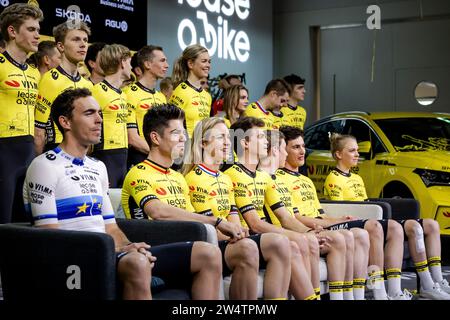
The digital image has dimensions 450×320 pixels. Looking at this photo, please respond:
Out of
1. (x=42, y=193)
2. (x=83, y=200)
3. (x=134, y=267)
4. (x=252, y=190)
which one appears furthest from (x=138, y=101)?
(x=134, y=267)

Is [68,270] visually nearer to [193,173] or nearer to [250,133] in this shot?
[193,173]

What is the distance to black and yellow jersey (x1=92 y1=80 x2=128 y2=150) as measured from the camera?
566cm

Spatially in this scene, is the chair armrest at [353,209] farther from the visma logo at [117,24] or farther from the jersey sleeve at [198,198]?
the visma logo at [117,24]

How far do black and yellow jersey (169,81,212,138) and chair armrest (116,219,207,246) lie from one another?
236 cm

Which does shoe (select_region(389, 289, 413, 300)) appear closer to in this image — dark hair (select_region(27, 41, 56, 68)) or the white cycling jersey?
the white cycling jersey

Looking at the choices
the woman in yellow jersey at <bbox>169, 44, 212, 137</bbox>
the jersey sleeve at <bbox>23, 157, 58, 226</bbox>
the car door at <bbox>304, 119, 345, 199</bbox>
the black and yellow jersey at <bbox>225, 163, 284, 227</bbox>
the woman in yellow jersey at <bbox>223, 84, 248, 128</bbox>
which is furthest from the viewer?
the car door at <bbox>304, 119, 345, 199</bbox>

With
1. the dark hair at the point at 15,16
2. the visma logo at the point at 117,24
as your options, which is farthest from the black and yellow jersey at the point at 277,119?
the dark hair at the point at 15,16

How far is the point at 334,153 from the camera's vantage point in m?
6.39

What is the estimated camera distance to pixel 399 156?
7605 millimetres

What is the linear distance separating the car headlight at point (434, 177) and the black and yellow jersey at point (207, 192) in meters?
3.28

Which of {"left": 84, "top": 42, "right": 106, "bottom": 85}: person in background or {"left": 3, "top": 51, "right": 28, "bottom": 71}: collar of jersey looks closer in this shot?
{"left": 3, "top": 51, "right": 28, "bottom": 71}: collar of jersey

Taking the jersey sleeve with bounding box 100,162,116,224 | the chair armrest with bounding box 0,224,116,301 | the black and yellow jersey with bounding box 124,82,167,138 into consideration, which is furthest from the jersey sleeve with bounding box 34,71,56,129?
the chair armrest with bounding box 0,224,116,301

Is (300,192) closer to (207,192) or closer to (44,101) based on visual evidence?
(207,192)
